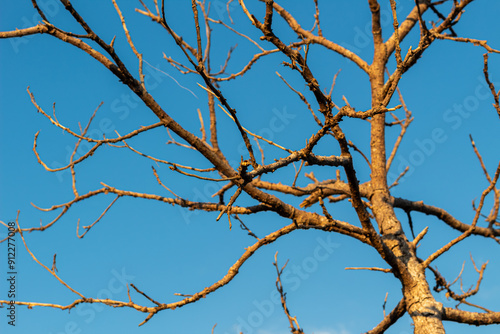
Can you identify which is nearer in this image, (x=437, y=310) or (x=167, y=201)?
(x=437, y=310)

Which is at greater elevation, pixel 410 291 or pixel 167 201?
pixel 167 201

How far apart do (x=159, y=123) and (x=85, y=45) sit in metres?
0.67

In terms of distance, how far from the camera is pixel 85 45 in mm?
2684

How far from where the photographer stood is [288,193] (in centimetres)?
465

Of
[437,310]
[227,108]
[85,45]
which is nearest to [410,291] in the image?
[437,310]

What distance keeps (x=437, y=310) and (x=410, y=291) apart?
0.22 m

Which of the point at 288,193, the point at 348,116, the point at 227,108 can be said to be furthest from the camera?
the point at 288,193

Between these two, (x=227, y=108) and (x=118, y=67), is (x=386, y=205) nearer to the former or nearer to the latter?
(x=227, y=108)

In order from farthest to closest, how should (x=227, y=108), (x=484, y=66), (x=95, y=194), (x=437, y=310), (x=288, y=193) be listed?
(x=288, y=193)
(x=95, y=194)
(x=437, y=310)
(x=484, y=66)
(x=227, y=108)

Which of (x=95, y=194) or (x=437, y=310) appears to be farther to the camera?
(x=95, y=194)

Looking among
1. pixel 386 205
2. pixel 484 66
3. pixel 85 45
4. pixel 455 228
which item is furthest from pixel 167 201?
pixel 455 228

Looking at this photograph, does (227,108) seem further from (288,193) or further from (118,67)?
(288,193)

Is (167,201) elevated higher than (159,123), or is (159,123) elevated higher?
(167,201)

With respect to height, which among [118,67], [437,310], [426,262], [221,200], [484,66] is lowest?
[437,310]
